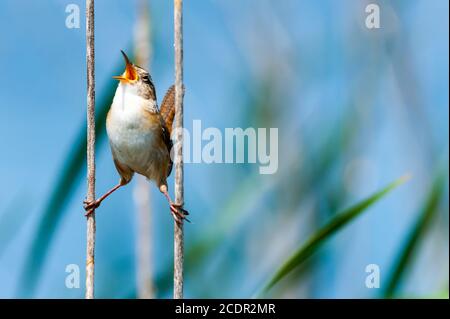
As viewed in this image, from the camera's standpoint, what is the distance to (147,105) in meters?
3.66

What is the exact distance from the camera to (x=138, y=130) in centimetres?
360

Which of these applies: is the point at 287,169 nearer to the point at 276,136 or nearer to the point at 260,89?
the point at 276,136

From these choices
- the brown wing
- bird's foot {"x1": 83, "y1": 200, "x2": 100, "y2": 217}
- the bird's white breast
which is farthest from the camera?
the brown wing

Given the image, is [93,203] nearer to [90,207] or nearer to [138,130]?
[90,207]

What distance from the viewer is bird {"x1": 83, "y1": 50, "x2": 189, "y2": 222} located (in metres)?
3.57

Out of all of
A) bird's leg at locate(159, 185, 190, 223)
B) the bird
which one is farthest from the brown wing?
bird's leg at locate(159, 185, 190, 223)

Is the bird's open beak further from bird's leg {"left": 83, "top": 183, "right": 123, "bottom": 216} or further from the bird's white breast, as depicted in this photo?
bird's leg {"left": 83, "top": 183, "right": 123, "bottom": 216}

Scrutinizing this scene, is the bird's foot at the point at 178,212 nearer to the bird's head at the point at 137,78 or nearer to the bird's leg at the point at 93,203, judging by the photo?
the bird's leg at the point at 93,203

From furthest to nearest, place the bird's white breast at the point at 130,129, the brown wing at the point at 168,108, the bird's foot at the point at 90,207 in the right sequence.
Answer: the brown wing at the point at 168,108 < the bird's white breast at the point at 130,129 < the bird's foot at the point at 90,207

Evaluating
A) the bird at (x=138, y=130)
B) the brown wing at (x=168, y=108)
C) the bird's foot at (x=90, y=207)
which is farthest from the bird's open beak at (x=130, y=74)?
the bird's foot at (x=90, y=207)

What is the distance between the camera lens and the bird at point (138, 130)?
357cm
